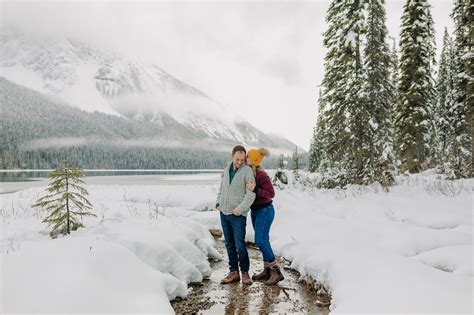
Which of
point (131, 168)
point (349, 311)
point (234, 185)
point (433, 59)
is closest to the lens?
point (349, 311)

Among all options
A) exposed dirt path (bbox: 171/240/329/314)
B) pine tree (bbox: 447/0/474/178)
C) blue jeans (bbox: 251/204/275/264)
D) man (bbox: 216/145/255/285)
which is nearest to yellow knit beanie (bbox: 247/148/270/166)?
man (bbox: 216/145/255/285)

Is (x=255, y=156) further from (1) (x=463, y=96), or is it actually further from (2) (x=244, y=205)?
(1) (x=463, y=96)

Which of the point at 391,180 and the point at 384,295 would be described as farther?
the point at 391,180

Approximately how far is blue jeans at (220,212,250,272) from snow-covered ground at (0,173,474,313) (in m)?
0.74

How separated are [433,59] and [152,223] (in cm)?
2027

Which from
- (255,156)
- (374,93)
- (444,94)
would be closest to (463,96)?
(374,93)

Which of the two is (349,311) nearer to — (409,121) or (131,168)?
(409,121)

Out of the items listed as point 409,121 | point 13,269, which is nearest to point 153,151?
point 409,121

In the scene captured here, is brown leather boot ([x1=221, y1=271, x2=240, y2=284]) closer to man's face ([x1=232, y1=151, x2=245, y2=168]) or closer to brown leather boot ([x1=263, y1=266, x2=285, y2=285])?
brown leather boot ([x1=263, y1=266, x2=285, y2=285])

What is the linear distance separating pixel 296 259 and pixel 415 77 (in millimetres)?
17939

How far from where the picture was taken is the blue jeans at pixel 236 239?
20.1 feet

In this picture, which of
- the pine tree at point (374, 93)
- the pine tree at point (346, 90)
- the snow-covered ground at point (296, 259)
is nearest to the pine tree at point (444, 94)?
the pine tree at point (374, 93)

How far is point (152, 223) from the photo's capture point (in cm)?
759

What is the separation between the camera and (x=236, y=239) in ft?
20.3
